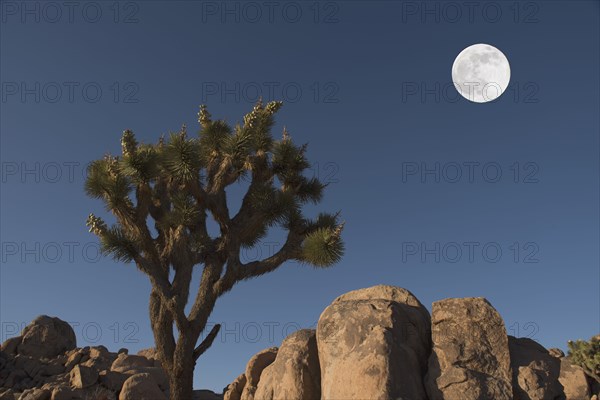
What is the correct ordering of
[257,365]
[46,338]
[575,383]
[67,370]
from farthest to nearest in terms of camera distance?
[46,338] → [67,370] → [257,365] → [575,383]

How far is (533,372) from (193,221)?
9.08 metres

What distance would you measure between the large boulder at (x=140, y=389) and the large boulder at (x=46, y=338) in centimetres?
814

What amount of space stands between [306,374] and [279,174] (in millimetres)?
8502

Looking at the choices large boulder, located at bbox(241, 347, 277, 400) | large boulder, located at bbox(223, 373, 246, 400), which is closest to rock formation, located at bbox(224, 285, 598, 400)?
large boulder, located at bbox(241, 347, 277, 400)

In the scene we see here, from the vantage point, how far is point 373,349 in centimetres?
869

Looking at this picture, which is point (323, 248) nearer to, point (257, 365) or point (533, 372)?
point (257, 365)

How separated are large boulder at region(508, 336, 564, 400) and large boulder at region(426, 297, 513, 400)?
238 millimetres

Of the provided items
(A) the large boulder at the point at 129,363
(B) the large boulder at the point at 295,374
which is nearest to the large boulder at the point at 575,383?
(B) the large boulder at the point at 295,374

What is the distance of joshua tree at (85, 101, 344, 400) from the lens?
15242 millimetres

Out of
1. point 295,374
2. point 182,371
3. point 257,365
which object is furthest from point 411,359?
point 182,371

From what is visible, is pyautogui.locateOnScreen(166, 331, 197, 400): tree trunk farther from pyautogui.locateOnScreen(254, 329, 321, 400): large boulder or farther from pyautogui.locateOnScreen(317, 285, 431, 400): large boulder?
pyautogui.locateOnScreen(317, 285, 431, 400): large boulder

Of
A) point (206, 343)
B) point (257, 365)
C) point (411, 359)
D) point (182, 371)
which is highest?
point (206, 343)

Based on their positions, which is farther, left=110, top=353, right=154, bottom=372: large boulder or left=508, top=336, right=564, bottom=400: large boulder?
left=110, top=353, right=154, bottom=372: large boulder

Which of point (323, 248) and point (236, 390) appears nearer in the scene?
point (236, 390)
